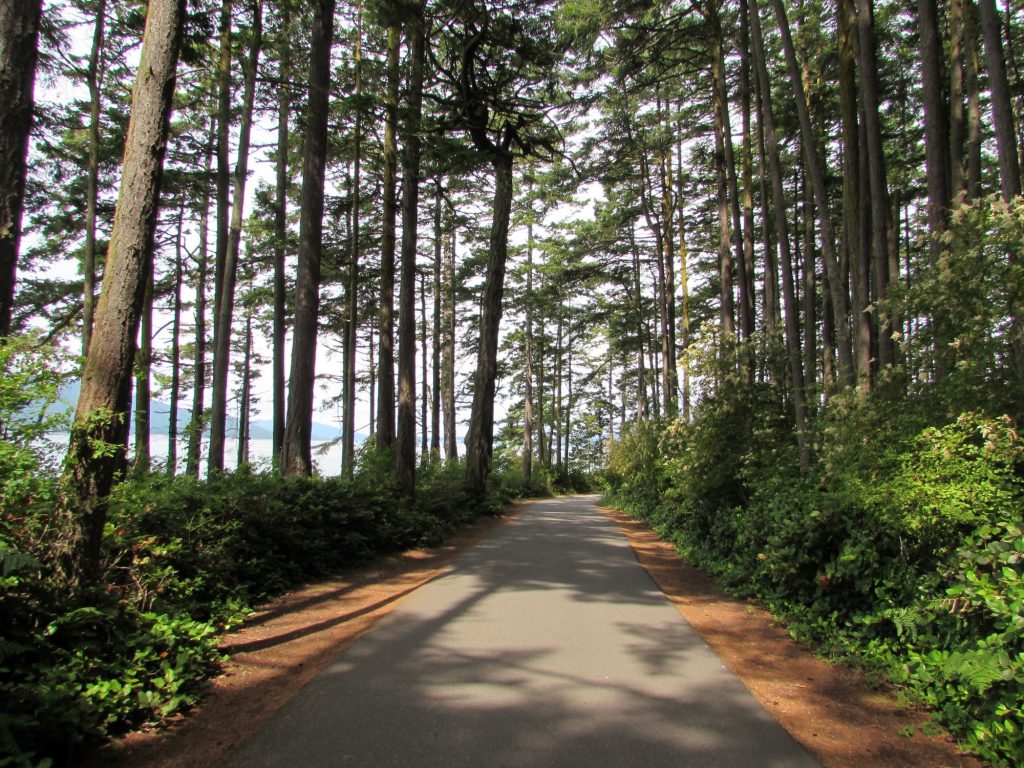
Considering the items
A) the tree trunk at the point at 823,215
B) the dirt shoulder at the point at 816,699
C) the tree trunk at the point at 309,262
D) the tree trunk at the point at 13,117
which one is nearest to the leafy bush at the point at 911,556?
the dirt shoulder at the point at 816,699

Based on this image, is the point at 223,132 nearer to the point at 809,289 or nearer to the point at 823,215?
the point at 823,215

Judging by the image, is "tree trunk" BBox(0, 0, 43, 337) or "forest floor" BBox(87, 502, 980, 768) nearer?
"forest floor" BBox(87, 502, 980, 768)

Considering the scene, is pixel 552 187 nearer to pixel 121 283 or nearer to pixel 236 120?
pixel 236 120

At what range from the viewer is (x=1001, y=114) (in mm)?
6723

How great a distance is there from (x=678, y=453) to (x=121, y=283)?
424 inches

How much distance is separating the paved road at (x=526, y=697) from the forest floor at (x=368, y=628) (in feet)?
0.62

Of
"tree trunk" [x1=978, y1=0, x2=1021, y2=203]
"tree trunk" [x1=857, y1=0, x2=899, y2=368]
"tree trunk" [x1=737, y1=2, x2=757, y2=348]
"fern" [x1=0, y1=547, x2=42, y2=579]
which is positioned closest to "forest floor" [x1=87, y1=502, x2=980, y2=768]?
"fern" [x1=0, y1=547, x2=42, y2=579]

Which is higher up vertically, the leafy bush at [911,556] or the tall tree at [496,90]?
the tall tree at [496,90]

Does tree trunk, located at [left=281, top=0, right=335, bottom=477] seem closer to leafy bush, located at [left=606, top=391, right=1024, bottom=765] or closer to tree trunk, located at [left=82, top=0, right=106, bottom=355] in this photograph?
tree trunk, located at [left=82, top=0, right=106, bottom=355]

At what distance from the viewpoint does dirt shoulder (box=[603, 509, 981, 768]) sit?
3.48m

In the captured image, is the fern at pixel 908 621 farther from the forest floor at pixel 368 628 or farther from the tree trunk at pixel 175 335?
the tree trunk at pixel 175 335

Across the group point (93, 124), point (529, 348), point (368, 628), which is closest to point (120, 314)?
point (368, 628)

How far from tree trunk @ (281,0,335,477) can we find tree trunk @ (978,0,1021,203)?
9330mm

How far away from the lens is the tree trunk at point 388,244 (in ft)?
44.0
